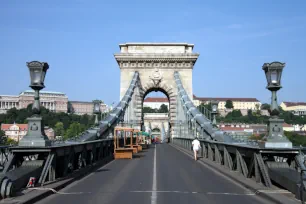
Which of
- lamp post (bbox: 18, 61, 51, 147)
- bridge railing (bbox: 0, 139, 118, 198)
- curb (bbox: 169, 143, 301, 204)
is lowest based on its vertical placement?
curb (bbox: 169, 143, 301, 204)

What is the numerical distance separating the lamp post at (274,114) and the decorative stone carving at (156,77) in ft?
125

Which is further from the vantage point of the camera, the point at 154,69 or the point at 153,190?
the point at 154,69

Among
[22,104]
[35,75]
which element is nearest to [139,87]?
[35,75]

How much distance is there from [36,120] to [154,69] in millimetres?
39311

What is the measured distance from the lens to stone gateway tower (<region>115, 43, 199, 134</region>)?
49500 millimetres

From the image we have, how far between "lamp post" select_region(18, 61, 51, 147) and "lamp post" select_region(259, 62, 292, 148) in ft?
18.6

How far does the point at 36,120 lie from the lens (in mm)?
11117

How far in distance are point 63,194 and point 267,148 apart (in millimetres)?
4978

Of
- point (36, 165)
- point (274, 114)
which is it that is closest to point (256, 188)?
point (274, 114)

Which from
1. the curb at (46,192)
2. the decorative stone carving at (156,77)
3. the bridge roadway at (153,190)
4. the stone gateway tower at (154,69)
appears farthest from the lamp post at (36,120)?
the decorative stone carving at (156,77)

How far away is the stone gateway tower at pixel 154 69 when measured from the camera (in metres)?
49.5

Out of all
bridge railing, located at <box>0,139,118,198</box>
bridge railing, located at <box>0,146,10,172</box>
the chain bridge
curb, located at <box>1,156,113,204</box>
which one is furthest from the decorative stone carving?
bridge railing, located at <box>0,146,10,172</box>

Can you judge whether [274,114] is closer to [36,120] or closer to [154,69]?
[36,120]

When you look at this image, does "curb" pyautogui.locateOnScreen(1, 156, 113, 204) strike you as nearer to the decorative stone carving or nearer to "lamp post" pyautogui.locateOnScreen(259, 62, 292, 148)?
"lamp post" pyautogui.locateOnScreen(259, 62, 292, 148)
